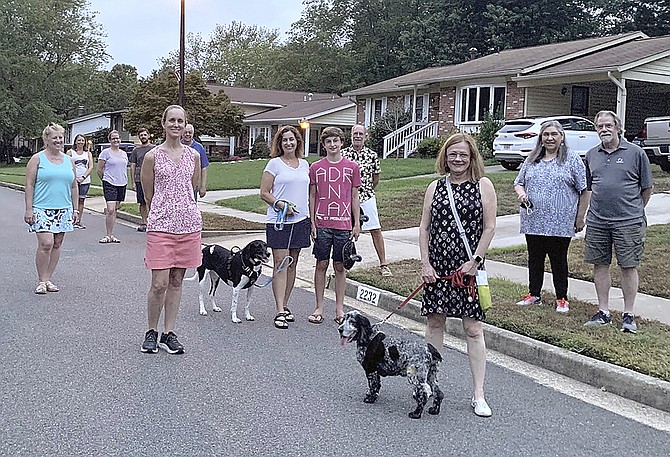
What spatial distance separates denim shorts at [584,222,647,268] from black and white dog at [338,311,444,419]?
267 cm

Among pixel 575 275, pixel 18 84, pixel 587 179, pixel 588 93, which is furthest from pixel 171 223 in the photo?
pixel 18 84

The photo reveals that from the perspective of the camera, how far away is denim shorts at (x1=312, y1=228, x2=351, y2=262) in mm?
7293

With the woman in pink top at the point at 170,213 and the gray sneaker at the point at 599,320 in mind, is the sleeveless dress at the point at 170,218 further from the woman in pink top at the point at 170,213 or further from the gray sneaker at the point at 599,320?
the gray sneaker at the point at 599,320

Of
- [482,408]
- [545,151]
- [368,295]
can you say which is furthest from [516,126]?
[482,408]

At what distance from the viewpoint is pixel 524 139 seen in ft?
69.0

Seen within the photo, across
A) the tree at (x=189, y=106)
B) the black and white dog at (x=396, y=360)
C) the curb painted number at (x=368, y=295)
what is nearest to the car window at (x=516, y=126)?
the curb painted number at (x=368, y=295)

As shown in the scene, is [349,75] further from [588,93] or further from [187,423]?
[187,423]

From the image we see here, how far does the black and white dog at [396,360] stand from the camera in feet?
15.9

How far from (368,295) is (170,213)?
3.28 m

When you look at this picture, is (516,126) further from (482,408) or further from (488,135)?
(482,408)

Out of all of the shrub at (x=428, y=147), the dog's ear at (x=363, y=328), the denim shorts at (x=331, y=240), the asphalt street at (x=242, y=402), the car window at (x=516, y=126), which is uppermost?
the car window at (x=516, y=126)

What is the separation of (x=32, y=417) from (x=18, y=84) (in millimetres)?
58755

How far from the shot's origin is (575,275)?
959 centimetres

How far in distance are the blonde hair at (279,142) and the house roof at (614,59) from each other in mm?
20351
